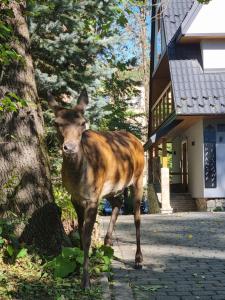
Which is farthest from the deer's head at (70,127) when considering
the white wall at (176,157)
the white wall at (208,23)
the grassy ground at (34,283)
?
the white wall at (176,157)

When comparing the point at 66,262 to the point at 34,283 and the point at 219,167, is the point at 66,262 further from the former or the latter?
the point at 219,167

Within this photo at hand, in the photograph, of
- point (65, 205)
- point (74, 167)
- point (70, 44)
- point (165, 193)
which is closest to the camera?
point (74, 167)

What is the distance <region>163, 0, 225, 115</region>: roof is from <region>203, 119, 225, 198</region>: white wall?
4.57 feet

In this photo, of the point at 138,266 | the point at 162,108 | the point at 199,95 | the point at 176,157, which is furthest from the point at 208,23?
the point at 138,266

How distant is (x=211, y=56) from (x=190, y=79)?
1696 mm

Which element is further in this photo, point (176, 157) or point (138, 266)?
point (176, 157)

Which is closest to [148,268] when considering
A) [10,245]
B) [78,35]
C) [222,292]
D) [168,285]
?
[168,285]

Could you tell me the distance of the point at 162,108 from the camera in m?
28.2

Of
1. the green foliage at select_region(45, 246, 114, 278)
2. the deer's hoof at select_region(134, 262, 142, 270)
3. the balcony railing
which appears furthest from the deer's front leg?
the balcony railing

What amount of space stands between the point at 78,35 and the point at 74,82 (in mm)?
1110

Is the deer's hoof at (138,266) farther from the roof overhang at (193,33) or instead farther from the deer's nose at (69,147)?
the roof overhang at (193,33)

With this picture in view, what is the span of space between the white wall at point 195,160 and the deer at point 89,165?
14.2 m

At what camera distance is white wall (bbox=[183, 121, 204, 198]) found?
877 inches

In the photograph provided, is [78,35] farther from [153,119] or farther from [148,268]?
[153,119]
